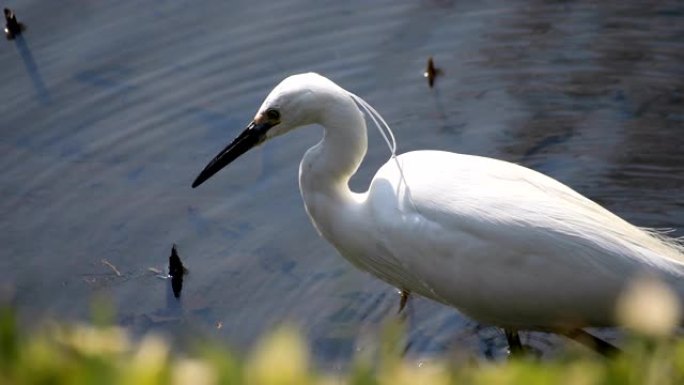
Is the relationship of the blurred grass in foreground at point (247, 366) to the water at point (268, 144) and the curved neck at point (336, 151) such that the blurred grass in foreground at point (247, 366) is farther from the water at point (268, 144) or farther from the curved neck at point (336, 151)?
the water at point (268, 144)

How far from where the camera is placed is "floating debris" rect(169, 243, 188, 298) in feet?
20.0

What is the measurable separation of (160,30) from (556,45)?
2781mm

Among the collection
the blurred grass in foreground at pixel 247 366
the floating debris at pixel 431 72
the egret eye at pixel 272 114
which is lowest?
the floating debris at pixel 431 72

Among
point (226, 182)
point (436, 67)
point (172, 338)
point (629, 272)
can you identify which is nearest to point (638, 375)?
point (629, 272)

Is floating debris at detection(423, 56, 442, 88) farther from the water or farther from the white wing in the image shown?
the white wing

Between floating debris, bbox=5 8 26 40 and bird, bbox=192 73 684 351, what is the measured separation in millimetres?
3219

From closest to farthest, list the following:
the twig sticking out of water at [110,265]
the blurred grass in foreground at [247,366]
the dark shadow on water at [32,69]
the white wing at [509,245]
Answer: the blurred grass in foreground at [247,366] < the white wing at [509,245] < the twig sticking out of water at [110,265] < the dark shadow on water at [32,69]

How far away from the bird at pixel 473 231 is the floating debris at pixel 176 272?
939mm

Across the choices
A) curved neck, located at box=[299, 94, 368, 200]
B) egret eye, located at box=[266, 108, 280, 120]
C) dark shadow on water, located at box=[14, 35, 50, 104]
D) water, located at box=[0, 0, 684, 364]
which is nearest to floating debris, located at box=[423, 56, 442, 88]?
water, located at box=[0, 0, 684, 364]

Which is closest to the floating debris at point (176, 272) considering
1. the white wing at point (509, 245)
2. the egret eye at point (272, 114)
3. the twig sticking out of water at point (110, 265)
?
the twig sticking out of water at point (110, 265)

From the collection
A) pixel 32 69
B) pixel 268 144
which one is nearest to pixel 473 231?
pixel 268 144

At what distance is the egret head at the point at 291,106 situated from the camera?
5000 millimetres

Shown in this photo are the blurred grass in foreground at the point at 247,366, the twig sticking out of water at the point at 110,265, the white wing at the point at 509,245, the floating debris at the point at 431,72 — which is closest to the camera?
the blurred grass in foreground at the point at 247,366

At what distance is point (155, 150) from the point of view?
7.14 meters
